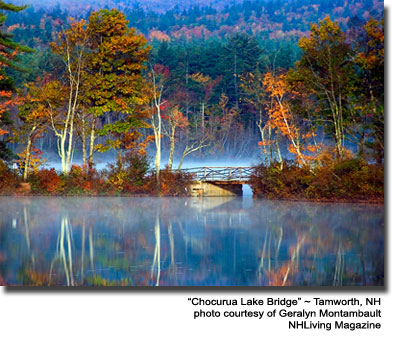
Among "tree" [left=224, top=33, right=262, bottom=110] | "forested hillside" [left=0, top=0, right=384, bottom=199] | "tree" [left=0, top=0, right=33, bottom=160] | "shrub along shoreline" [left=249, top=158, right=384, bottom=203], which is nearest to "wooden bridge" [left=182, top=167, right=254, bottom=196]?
"forested hillside" [left=0, top=0, right=384, bottom=199]

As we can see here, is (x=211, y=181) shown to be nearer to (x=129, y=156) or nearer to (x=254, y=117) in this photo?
(x=129, y=156)

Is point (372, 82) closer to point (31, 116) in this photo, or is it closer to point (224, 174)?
point (224, 174)

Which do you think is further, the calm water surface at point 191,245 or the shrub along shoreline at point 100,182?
the shrub along shoreline at point 100,182

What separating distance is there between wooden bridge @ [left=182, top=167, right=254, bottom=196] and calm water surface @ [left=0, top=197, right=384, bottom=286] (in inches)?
208

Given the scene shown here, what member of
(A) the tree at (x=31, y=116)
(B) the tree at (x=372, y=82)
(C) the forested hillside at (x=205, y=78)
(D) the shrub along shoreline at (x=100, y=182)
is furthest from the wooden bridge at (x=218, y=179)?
(B) the tree at (x=372, y=82)

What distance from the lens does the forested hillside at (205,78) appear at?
75.6 ft

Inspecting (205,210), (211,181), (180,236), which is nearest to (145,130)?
(211,181)

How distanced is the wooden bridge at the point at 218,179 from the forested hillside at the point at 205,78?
49.7 inches

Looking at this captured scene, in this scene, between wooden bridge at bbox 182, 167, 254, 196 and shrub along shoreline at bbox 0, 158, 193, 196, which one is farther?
wooden bridge at bbox 182, 167, 254, 196

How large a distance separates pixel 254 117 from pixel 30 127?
17271 millimetres

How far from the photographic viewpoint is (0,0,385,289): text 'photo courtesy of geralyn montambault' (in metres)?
11.9

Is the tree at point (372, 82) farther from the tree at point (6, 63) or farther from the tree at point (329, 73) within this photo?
the tree at point (6, 63)

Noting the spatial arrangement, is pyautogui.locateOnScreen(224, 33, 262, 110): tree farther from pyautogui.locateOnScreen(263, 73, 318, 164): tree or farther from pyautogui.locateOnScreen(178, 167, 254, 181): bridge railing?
pyautogui.locateOnScreen(178, 167, 254, 181): bridge railing

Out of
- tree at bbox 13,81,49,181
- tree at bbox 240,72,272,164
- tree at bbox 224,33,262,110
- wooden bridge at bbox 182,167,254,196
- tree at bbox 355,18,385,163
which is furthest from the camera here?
tree at bbox 224,33,262,110
